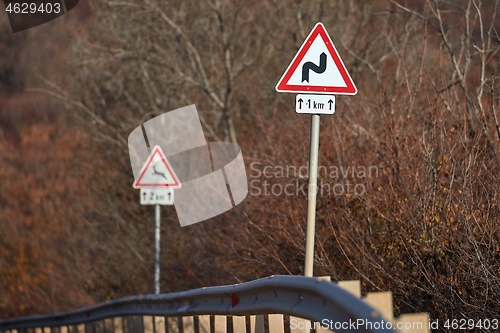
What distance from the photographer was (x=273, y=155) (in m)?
12.1

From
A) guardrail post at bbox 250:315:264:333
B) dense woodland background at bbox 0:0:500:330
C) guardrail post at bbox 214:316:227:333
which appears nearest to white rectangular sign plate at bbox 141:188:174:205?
dense woodland background at bbox 0:0:500:330

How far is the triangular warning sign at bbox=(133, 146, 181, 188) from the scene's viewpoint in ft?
41.7

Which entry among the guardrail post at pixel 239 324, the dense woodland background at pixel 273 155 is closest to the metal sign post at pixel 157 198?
the dense woodland background at pixel 273 155

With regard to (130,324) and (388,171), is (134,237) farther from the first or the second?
(388,171)

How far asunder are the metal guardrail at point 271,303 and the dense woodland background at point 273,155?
4.92ft

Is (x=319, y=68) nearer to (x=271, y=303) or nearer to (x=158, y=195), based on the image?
(x=271, y=303)

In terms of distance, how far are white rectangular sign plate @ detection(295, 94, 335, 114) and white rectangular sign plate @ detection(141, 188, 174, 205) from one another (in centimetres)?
546

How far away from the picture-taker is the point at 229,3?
18219 millimetres

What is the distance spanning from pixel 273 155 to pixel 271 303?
5.68m

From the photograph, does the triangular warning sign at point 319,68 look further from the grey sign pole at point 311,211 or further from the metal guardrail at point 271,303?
the metal guardrail at point 271,303

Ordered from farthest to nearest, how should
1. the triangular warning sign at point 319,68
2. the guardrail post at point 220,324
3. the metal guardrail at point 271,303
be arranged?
the guardrail post at point 220,324 < the triangular warning sign at point 319,68 < the metal guardrail at point 271,303

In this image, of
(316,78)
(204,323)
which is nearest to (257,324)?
(204,323)

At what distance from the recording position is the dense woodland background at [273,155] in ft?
27.7

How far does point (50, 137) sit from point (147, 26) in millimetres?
21724
